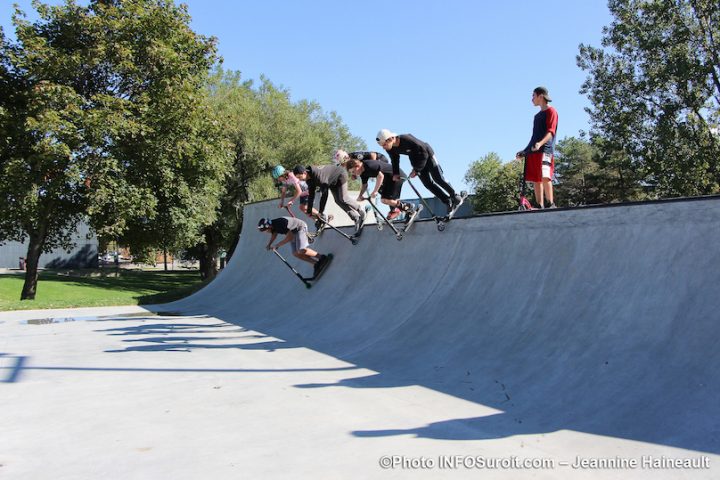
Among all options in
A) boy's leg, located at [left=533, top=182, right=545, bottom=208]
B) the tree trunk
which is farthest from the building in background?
boy's leg, located at [left=533, top=182, right=545, bottom=208]

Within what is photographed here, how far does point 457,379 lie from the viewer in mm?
5137

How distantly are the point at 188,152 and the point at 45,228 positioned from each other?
6.76 metres

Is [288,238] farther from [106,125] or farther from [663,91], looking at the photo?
[663,91]

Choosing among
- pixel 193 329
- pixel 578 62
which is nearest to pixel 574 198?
pixel 578 62

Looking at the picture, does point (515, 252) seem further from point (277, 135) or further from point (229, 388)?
point (277, 135)

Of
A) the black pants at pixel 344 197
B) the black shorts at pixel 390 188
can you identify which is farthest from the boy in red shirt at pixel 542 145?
the black pants at pixel 344 197

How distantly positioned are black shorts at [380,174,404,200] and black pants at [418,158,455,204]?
590 mm

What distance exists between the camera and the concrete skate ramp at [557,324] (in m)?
3.80

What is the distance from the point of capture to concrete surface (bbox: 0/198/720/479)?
334cm

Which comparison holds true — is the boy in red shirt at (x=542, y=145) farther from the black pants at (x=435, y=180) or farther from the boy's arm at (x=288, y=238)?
the boy's arm at (x=288, y=238)

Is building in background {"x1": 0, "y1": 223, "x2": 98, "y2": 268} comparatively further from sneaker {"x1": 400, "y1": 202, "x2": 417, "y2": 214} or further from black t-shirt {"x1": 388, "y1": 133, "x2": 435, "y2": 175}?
black t-shirt {"x1": 388, "y1": 133, "x2": 435, "y2": 175}

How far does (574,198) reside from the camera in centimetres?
4953

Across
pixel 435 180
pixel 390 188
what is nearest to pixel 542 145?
pixel 435 180

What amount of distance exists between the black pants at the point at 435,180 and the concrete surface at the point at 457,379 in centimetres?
66
